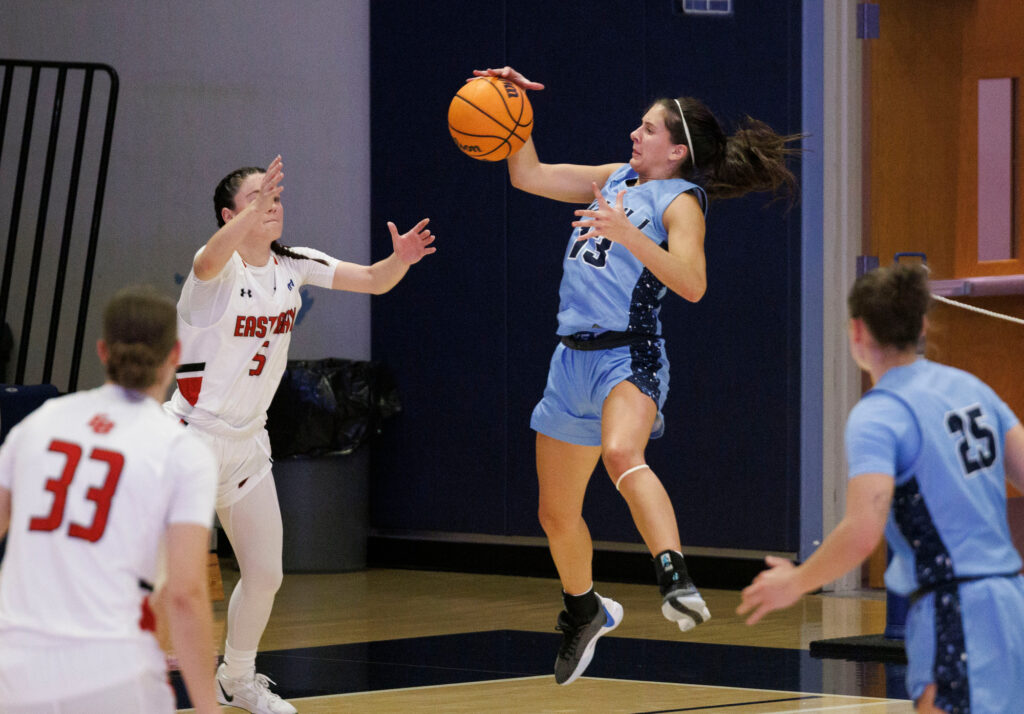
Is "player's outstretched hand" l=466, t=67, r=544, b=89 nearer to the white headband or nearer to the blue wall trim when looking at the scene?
the white headband

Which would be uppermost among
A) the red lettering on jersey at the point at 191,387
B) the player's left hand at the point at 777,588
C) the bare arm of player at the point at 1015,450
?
the red lettering on jersey at the point at 191,387

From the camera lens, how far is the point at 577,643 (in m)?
4.97

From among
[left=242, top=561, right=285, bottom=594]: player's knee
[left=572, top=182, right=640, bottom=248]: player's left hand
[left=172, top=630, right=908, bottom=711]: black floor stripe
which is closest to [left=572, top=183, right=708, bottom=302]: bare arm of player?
[left=572, top=182, right=640, bottom=248]: player's left hand

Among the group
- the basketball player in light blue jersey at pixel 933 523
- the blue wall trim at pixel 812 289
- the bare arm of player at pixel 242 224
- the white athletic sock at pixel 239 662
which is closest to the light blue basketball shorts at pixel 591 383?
the bare arm of player at pixel 242 224

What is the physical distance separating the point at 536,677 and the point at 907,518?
9.85 feet

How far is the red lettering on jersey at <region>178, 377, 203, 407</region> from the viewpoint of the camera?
4.77m

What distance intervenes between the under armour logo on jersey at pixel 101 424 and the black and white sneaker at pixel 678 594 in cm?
197

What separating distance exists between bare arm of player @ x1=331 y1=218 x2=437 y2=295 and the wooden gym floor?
1.35m

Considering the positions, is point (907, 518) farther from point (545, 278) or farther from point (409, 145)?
point (409, 145)

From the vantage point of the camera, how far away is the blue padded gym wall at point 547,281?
25.0 ft

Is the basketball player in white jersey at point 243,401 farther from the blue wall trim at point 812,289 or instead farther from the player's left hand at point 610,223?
the blue wall trim at point 812,289

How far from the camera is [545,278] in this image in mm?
8250

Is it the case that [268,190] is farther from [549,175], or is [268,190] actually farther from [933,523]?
[933,523]

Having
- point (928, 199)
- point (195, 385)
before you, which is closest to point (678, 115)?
point (195, 385)
